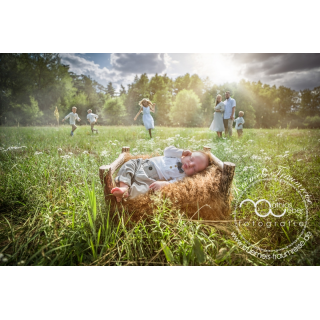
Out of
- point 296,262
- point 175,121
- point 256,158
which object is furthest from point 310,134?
point 175,121

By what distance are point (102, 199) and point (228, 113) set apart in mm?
1584

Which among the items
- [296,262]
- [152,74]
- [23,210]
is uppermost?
[152,74]

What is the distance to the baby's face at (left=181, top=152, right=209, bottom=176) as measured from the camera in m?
1.62

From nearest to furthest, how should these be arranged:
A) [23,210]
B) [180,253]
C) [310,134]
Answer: [180,253] → [23,210] → [310,134]

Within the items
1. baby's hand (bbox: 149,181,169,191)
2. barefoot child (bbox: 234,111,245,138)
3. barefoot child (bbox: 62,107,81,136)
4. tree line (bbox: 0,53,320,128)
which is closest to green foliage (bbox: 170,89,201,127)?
tree line (bbox: 0,53,320,128)

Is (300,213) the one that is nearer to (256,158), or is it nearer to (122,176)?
(256,158)

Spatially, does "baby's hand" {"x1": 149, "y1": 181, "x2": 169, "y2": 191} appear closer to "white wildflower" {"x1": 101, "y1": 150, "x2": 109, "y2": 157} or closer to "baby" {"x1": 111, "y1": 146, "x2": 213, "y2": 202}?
"baby" {"x1": 111, "y1": 146, "x2": 213, "y2": 202}

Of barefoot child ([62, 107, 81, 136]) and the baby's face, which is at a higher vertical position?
barefoot child ([62, 107, 81, 136])

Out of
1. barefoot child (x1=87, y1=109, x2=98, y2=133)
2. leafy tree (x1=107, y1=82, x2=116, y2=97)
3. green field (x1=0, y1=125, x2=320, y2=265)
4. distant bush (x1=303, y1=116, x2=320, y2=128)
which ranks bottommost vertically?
green field (x1=0, y1=125, x2=320, y2=265)

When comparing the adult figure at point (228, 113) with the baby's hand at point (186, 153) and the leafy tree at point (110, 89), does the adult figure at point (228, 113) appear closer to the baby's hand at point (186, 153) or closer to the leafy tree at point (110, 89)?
the baby's hand at point (186, 153)

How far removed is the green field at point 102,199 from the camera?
1.22m

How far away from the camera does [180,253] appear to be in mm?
1210

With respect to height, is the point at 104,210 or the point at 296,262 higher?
the point at 104,210

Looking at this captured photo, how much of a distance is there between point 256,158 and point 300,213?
1.95ft
